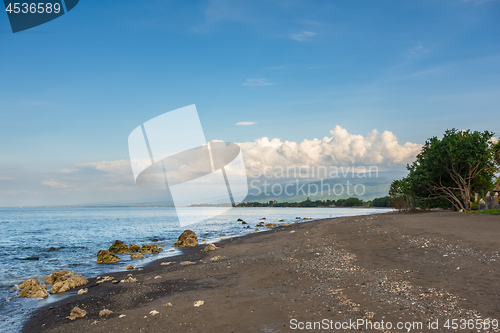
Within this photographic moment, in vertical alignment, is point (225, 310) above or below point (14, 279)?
above

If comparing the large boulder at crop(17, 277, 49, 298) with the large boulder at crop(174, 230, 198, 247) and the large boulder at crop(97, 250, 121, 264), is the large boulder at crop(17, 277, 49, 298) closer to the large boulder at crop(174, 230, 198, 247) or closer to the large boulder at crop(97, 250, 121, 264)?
the large boulder at crop(97, 250, 121, 264)

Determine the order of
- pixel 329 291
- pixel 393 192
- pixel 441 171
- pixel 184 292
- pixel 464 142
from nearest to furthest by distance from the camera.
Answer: pixel 329 291 < pixel 184 292 < pixel 464 142 < pixel 441 171 < pixel 393 192

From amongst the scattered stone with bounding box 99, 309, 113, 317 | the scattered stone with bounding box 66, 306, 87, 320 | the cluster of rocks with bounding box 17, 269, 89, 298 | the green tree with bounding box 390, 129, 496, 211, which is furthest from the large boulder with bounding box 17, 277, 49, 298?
the green tree with bounding box 390, 129, 496, 211

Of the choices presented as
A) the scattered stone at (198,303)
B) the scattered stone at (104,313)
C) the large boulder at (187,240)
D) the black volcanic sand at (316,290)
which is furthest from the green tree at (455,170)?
the scattered stone at (104,313)

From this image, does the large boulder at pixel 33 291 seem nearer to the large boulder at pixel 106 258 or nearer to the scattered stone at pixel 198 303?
the scattered stone at pixel 198 303

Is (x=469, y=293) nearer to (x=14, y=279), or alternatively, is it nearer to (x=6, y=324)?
(x=6, y=324)

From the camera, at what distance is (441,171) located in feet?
127

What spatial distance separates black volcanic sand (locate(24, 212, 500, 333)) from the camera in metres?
8.76

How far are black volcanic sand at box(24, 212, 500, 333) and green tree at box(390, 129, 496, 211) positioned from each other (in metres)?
20.7

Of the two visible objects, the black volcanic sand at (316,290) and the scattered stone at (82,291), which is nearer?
the black volcanic sand at (316,290)

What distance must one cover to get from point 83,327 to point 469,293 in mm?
11249

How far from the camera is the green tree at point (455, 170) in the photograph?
35.6 meters

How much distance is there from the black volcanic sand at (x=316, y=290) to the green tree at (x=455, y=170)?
20.7 metres

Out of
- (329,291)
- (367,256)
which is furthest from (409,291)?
(367,256)
